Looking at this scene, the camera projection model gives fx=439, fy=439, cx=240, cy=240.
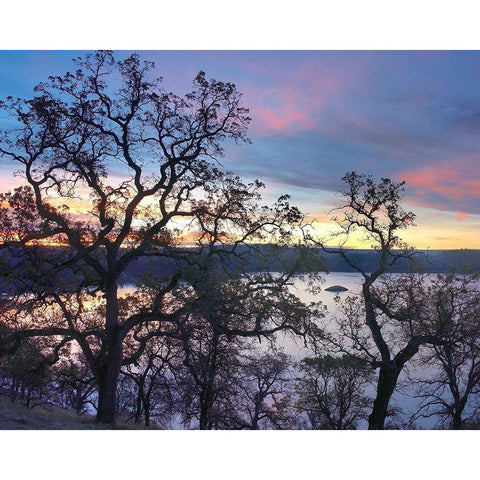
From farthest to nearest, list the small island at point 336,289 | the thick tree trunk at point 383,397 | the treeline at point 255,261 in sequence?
the small island at point 336,289 < the thick tree trunk at point 383,397 < the treeline at point 255,261

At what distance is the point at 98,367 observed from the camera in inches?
384

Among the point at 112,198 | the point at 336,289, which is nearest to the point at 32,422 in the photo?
the point at 112,198

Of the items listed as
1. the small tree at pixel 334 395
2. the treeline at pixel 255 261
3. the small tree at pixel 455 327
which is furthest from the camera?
the small tree at pixel 334 395

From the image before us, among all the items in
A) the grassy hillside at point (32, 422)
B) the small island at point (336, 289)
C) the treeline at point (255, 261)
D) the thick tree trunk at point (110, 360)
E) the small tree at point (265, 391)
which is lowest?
the small tree at point (265, 391)

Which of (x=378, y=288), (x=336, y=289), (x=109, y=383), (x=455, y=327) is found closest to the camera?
(x=109, y=383)

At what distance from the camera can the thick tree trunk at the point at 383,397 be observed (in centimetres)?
1070

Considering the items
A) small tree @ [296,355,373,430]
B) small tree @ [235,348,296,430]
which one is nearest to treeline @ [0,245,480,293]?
small tree @ [296,355,373,430]

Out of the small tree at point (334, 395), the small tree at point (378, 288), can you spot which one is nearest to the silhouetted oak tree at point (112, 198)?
the small tree at point (378, 288)

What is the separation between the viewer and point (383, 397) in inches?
422

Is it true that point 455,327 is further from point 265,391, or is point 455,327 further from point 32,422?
point 32,422

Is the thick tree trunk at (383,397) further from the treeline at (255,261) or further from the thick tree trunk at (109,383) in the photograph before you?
the thick tree trunk at (109,383)

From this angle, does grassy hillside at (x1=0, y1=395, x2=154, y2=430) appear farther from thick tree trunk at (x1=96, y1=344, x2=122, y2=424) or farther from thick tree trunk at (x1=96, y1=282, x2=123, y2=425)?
thick tree trunk at (x1=96, y1=282, x2=123, y2=425)

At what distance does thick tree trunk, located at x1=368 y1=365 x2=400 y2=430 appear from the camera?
10.7 metres
